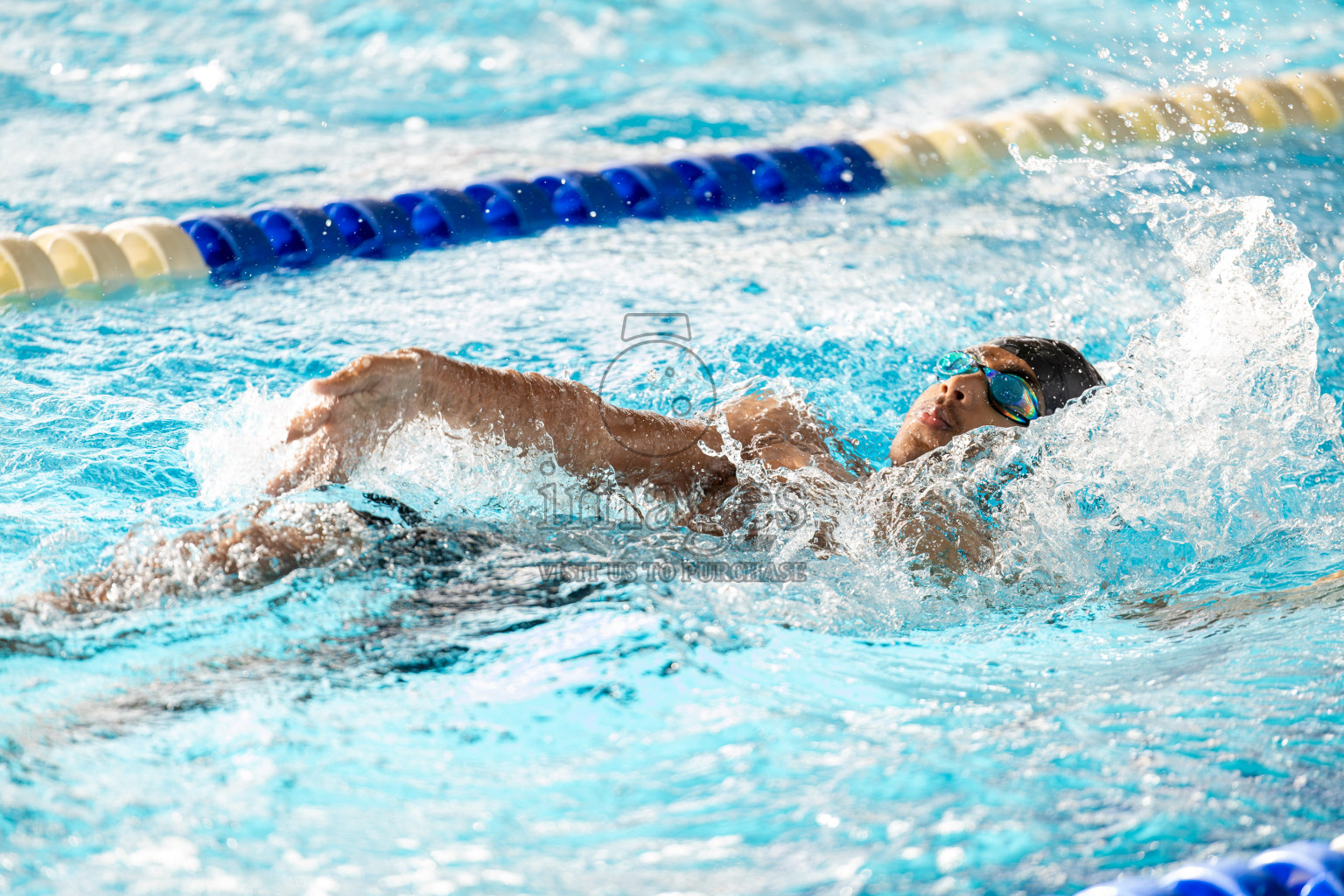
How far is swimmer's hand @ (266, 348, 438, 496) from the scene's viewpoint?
67.1 inches

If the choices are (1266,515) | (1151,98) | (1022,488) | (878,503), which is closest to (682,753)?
(878,503)

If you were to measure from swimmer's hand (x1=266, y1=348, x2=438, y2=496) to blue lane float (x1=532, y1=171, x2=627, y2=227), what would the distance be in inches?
99.4

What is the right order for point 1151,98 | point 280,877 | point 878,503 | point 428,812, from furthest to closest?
1. point 1151,98
2. point 878,503
3. point 428,812
4. point 280,877

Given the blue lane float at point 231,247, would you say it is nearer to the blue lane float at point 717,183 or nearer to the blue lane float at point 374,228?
the blue lane float at point 374,228

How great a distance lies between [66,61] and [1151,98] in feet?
17.6

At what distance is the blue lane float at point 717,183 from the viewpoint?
4469mm

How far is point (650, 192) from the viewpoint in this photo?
439 cm

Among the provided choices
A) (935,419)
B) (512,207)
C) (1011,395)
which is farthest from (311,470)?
(512,207)

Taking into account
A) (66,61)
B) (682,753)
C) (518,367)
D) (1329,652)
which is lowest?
(1329,652)

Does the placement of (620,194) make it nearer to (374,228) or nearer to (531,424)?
(374,228)

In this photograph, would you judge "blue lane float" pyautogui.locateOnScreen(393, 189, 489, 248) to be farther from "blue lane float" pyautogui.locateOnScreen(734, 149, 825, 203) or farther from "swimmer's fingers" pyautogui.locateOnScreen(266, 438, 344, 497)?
"swimmer's fingers" pyautogui.locateOnScreen(266, 438, 344, 497)

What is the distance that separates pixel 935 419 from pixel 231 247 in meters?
2.51

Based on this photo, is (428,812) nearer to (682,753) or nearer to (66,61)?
(682,753)

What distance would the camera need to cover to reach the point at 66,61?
569cm
